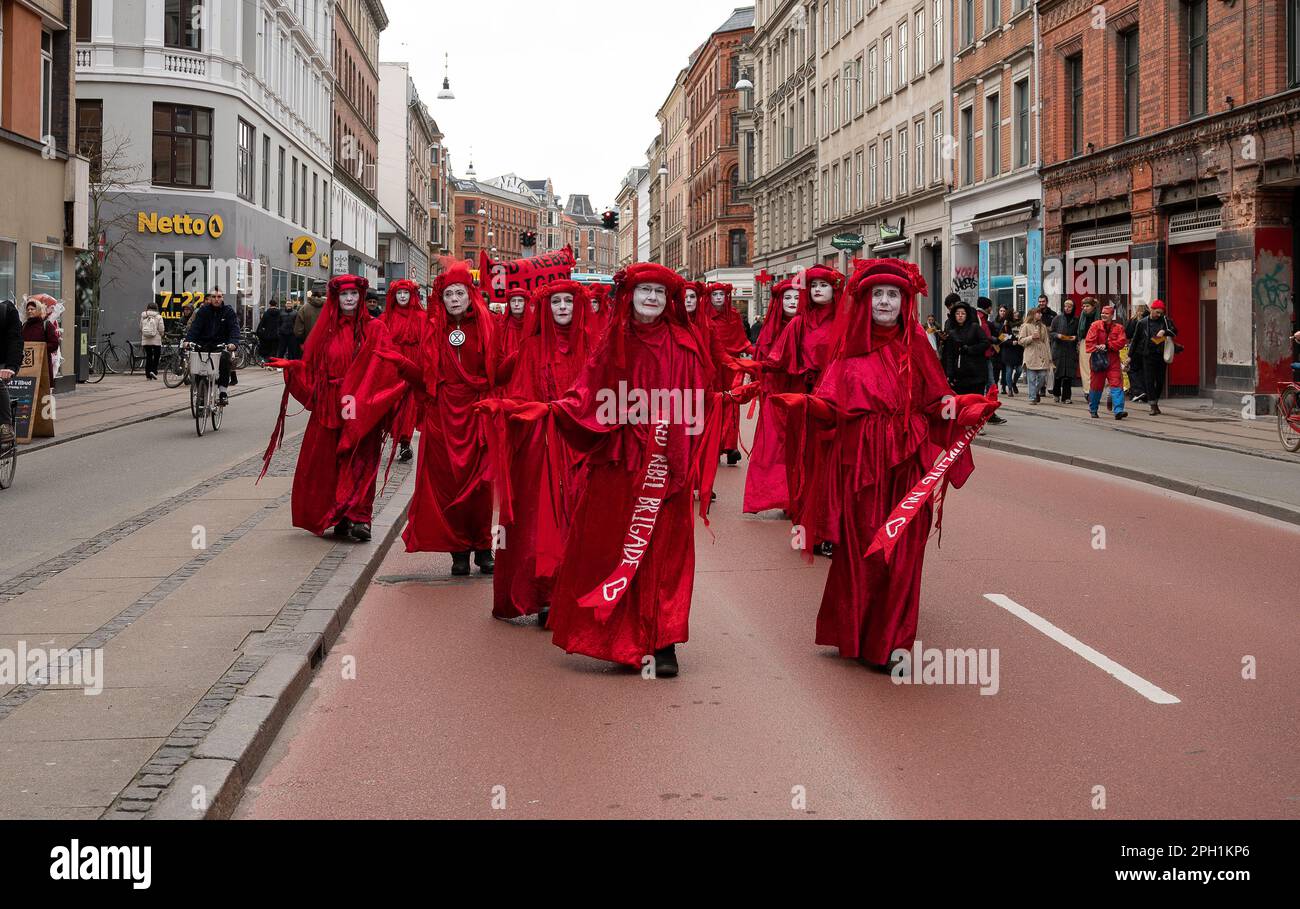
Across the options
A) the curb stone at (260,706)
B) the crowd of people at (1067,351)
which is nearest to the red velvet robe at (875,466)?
the curb stone at (260,706)

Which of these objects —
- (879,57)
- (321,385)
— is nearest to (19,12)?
(321,385)

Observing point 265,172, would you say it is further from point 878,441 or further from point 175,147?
point 878,441

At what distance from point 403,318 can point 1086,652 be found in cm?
568

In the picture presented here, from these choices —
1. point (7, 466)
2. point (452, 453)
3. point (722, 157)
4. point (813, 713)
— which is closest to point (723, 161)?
point (722, 157)

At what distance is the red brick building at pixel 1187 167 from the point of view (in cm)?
2339

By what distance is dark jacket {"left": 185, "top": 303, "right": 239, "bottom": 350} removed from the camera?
20562 mm

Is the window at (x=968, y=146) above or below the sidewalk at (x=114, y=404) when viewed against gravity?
above

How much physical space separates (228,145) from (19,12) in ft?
49.9

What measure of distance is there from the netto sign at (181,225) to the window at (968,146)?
66.9 feet

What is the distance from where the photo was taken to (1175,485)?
47.2 ft

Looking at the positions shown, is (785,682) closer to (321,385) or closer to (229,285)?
(321,385)

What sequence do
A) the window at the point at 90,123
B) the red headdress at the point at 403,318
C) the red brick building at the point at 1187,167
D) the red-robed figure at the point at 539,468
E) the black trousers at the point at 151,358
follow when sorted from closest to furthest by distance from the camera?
the red-robed figure at the point at 539,468 < the red headdress at the point at 403,318 < the red brick building at the point at 1187,167 < the black trousers at the point at 151,358 < the window at the point at 90,123

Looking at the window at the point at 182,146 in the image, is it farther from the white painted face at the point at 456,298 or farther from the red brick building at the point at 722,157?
the red brick building at the point at 722,157
